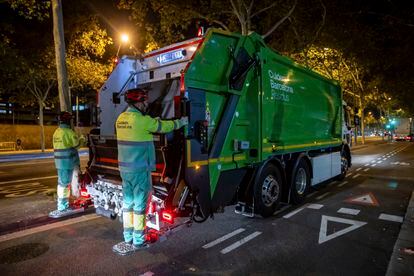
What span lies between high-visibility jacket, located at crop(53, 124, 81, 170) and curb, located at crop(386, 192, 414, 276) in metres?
5.52

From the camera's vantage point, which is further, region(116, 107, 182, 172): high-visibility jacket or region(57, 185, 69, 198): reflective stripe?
region(57, 185, 69, 198): reflective stripe

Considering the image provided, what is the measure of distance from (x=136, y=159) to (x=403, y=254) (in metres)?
3.76

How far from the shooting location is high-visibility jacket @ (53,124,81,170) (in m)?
6.40

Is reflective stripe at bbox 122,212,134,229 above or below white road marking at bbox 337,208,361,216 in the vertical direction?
above

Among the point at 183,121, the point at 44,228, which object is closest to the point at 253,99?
the point at 183,121

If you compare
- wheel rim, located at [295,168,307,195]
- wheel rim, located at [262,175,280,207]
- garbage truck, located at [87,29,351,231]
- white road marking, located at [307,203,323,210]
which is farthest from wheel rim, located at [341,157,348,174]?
wheel rim, located at [262,175,280,207]

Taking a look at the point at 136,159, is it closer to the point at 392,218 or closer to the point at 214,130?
the point at 214,130

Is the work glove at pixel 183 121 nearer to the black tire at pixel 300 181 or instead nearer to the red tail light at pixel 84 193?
the red tail light at pixel 84 193

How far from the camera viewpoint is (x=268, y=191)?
6219 mm

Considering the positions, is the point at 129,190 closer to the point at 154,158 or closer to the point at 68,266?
the point at 154,158

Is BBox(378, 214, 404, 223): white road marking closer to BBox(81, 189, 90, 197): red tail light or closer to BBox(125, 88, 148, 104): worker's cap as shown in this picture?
BBox(125, 88, 148, 104): worker's cap

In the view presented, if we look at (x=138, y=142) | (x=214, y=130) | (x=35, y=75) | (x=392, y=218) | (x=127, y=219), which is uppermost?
(x=35, y=75)

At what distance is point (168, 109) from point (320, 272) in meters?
3.20

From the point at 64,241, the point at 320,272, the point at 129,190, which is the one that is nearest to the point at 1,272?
the point at 64,241
